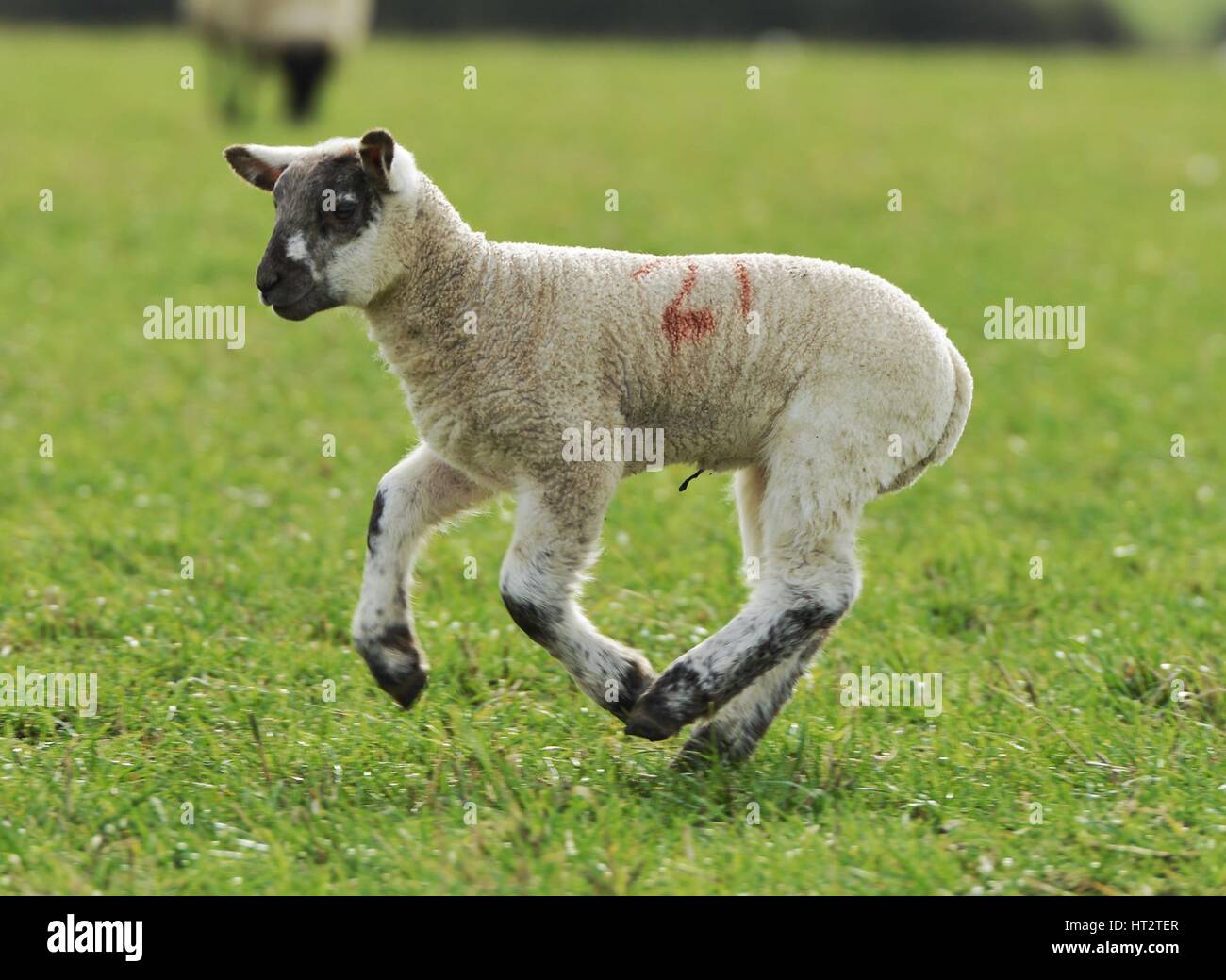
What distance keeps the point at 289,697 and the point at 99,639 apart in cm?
82

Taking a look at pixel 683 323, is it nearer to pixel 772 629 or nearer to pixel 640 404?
pixel 640 404

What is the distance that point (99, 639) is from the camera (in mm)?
5918

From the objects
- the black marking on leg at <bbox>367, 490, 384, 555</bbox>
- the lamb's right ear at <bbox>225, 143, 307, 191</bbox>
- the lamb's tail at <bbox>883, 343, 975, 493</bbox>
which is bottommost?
the black marking on leg at <bbox>367, 490, 384, 555</bbox>

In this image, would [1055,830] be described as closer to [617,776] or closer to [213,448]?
[617,776]

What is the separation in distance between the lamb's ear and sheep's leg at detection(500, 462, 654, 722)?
0.85 m

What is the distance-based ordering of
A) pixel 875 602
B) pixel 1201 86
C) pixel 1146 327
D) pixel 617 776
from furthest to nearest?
1. pixel 1201 86
2. pixel 1146 327
3. pixel 875 602
4. pixel 617 776

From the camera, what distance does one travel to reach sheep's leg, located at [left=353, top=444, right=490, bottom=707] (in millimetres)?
5016

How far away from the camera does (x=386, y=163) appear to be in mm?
4633

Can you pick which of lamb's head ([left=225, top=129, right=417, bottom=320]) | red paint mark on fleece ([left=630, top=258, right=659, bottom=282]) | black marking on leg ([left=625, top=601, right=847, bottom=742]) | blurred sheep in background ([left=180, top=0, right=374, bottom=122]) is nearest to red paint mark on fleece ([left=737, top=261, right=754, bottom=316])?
red paint mark on fleece ([left=630, top=258, right=659, bottom=282])

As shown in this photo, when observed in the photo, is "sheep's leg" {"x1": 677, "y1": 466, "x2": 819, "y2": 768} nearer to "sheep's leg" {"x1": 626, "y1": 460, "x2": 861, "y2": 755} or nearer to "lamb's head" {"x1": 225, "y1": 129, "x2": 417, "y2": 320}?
"sheep's leg" {"x1": 626, "y1": 460, "x2": 861, "y2": 755}

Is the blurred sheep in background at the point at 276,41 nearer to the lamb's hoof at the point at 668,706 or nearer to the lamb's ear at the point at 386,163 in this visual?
the lamb's ear at the point at 386,163

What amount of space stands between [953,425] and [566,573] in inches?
46.7

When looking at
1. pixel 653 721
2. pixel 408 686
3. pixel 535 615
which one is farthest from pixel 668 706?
pixel 408 686
